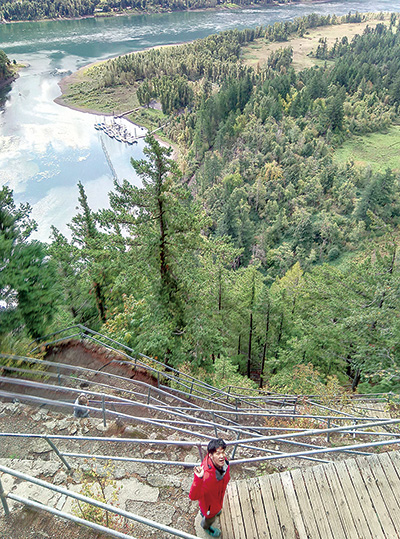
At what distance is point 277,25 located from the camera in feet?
472

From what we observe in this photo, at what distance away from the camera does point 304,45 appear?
13962cm

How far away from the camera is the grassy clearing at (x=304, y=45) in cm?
12238

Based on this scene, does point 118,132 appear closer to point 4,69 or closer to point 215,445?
point 4,69

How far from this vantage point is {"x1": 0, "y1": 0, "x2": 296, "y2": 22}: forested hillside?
5930 inches

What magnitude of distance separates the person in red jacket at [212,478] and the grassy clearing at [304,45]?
13333 cm

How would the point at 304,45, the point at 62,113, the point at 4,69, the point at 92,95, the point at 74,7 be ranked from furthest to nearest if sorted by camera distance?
the point at 74,7, the point at 304,45, the point at 92,95, the point at 4,69, the point at 62,113

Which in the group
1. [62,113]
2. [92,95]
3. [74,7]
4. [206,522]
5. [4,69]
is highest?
[74,7]

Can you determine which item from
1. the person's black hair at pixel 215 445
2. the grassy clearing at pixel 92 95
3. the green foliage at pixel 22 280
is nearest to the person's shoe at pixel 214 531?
the person's black hair at pixel 215 445

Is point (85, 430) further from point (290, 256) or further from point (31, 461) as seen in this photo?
point (290, 256)

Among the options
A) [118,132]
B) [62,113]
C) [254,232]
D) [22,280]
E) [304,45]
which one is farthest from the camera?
[304,45]

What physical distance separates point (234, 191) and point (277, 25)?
435ft

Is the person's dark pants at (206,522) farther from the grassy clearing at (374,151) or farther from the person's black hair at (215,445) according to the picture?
the grassy clearing at (374,151)

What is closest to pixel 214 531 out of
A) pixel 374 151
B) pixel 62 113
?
pixel 374 151

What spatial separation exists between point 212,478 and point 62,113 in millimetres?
100660
